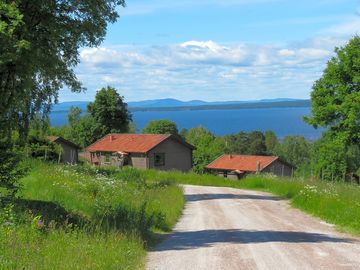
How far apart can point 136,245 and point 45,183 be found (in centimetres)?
760

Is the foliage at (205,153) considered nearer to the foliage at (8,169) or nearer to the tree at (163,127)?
the tree at (163,127)

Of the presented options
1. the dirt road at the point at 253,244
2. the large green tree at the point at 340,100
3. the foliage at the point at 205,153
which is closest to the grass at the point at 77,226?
the dirt road at the point at 253,244

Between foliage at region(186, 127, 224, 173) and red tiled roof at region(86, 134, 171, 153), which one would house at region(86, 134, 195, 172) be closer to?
red tiled roof at region(86, 134, 171, 153)

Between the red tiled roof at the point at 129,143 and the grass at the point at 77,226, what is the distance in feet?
186

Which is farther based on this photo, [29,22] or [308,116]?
[308,116]

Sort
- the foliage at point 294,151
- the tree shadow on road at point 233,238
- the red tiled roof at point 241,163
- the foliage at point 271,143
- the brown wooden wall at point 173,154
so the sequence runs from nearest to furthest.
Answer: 1. the tree shadow on road at point 233,238
2. the brown wooden wall at point 173,154
3. the red tiled roof at point 241,163
4. the foliage at point 294,151
5. the foliage at point 271,143

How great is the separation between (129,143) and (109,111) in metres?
15.2

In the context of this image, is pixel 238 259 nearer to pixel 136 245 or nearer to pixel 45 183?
pixel 136 245

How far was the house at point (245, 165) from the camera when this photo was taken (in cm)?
8656

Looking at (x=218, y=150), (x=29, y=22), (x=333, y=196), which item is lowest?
(x=218, y=150)

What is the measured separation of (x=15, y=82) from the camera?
1132 cm

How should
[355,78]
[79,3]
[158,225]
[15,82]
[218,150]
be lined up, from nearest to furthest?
[15,82] < [79,3] < [158,225] < [355,78] < [218,150]

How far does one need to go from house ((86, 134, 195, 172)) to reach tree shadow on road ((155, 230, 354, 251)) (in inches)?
2396

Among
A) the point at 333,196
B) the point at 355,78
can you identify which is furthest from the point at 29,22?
the point at 355,78
